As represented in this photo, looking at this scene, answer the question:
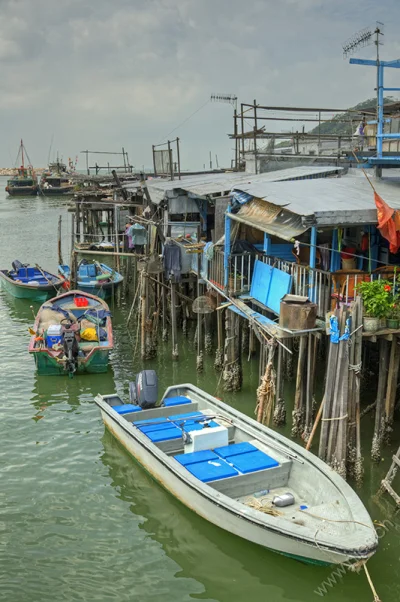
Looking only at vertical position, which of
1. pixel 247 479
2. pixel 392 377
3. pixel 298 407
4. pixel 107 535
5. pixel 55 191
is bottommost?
pixel 107 535

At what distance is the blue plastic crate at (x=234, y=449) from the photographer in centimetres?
1101

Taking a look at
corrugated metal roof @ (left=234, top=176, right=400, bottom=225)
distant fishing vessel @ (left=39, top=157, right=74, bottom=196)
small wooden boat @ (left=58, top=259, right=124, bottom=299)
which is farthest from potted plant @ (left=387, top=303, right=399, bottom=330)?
distant fishing vessel @ (left=39, top=157, right=74, bottom=196)

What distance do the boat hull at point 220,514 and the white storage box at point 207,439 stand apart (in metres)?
0.74

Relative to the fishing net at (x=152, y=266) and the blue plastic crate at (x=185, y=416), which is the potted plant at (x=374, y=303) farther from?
the fishing net at (x=152, y=266)

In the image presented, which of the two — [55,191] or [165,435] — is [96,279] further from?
[55,191]

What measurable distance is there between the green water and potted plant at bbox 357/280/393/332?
2986 mm

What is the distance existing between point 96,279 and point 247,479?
1787cm

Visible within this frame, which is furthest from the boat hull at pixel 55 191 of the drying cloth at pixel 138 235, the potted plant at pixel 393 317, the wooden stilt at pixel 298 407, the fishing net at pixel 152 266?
the potted plant at pixel 393 317

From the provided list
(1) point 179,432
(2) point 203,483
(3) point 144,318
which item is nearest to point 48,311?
(3) point 144,318

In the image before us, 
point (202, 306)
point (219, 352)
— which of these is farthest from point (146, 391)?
point (219, 352)

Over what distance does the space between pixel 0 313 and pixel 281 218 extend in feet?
53.6

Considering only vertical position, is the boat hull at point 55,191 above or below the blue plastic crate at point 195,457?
above

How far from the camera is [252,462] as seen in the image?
1063 cm

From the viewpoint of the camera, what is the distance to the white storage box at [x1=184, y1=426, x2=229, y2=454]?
1134cm
